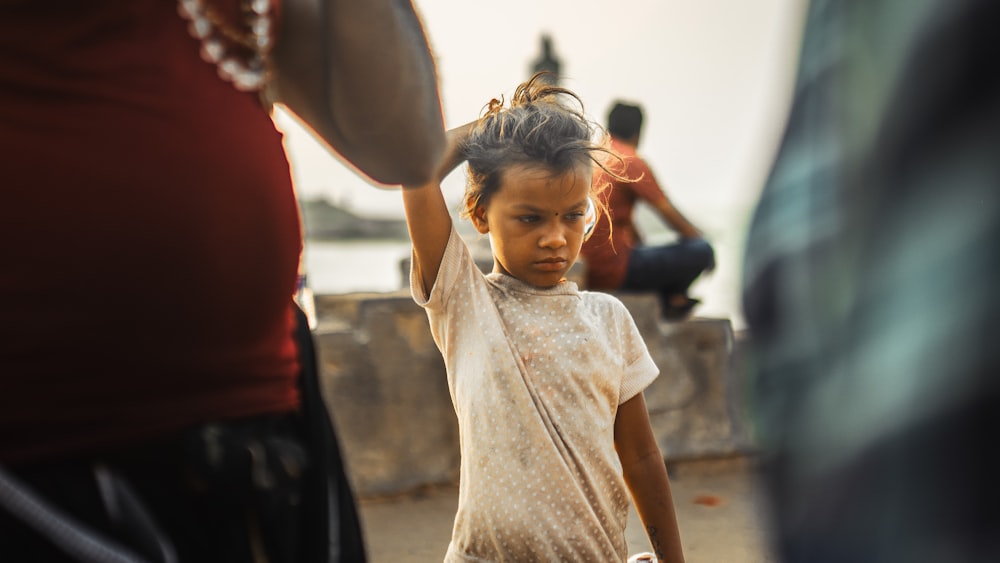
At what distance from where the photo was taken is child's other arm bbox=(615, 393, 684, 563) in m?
2.03

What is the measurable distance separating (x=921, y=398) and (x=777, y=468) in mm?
111

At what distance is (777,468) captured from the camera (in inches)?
25.8

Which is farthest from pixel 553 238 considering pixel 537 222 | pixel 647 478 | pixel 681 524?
pixel 681 524

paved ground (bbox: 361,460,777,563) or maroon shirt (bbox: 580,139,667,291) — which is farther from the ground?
maroon shirt (bbox: 580,139,667,291)

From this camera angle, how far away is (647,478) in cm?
204

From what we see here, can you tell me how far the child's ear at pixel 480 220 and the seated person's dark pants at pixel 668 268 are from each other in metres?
2.74

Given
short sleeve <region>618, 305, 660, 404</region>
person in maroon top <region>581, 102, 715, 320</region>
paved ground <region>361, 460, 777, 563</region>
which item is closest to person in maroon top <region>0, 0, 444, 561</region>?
short sleeve <region>618, 305, 660, 404</region>

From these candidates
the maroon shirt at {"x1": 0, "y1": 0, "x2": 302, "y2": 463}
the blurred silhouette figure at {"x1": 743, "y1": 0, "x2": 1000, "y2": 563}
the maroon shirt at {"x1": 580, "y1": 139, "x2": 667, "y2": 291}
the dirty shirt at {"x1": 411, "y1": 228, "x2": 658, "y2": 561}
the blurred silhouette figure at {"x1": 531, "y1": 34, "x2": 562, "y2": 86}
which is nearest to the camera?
the blurred silhouette figure at {"x1": 743, "y1": 0, "x2": 1000, "y2": 563}

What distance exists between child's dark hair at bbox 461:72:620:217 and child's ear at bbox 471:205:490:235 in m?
0.01

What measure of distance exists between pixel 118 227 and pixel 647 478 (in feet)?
4.56

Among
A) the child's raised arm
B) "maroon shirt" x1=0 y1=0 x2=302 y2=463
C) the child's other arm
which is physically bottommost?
the child's other arm

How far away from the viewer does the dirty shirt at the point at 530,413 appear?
1.84m

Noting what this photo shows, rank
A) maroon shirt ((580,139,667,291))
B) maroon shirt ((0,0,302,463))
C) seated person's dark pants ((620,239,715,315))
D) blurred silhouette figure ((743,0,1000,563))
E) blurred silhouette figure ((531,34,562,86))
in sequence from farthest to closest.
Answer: blurred silhouette figure ((531,34,562,86)) → seated person's dark pants ((620,239,715,315)) → maroon shirt ((580,139,667,291)) → maroon shirt ((0,0,302,463)) → blurred silhouette figure ((743,0,1000,563))

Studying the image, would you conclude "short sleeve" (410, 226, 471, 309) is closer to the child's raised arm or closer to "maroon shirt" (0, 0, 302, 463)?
the child's raised arm
